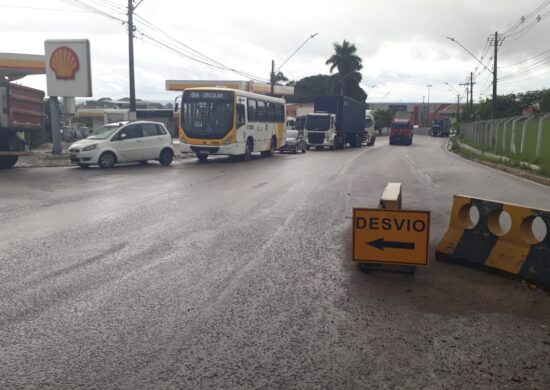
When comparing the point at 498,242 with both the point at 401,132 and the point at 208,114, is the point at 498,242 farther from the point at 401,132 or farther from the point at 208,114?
the point at 401,132

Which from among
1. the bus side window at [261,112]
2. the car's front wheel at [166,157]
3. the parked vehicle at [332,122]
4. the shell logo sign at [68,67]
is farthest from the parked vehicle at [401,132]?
the car's front wheel at [166,157]

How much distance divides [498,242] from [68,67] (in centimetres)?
2296

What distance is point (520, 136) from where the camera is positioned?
32531 mm

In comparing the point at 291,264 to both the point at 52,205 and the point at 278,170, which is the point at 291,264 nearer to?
the point at 52,205

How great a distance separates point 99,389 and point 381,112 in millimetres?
99645

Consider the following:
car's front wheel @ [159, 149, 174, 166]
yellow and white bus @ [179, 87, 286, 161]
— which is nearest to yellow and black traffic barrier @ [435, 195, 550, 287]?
car's front wheel @ [159, 149, 174, 166]

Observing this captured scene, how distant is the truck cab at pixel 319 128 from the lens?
37875mm

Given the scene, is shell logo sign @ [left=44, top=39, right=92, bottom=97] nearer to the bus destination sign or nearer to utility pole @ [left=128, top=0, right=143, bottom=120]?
utility pole @ [left=128, top=0, right=143, bottom=120]

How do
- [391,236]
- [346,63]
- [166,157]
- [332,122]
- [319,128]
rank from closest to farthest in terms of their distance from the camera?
1. [391,236]
2. [166,157]
3. [319,128]
4. [332,122]
5. [346,63]

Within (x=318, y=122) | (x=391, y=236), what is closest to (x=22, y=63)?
(x=318, y=122)

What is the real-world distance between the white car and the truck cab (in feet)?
57.8

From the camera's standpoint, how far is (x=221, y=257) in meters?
6.98

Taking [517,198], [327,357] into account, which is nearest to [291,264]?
[327,357]

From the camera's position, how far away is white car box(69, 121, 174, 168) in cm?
1944
